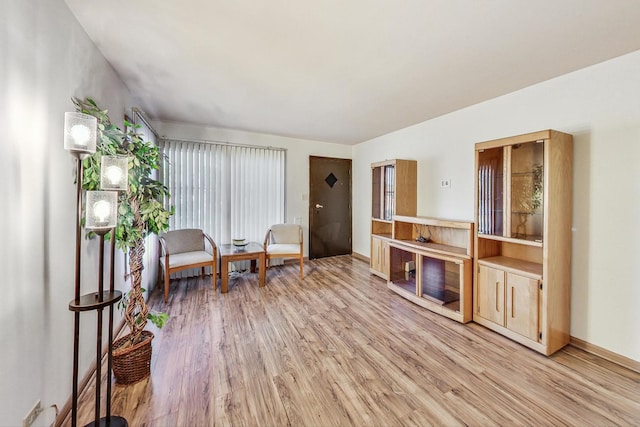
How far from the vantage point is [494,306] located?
8.32 feet

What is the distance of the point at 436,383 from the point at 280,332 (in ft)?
4.65

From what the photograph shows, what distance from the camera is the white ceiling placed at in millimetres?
1588

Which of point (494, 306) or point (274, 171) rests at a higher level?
point (274, 171)

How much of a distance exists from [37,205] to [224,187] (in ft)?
10.1

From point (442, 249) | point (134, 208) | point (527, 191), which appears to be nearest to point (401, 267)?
point (442, 249)

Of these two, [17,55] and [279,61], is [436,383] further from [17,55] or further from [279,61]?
[17,55]

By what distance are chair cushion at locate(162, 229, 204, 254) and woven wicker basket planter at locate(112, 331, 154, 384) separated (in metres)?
2.08

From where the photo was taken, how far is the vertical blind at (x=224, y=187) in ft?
13.4

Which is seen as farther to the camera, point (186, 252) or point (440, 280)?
point (186, 252)

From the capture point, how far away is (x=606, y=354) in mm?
2145

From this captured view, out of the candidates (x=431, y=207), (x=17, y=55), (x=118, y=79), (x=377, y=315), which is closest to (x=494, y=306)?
(x=377, y=315)

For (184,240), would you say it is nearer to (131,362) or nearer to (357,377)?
(131,362)

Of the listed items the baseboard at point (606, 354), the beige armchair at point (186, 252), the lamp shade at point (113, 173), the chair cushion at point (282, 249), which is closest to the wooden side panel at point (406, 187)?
the chair cushion at point (282, 249)

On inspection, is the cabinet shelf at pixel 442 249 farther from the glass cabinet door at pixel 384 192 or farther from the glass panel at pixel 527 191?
the glass cabinet door at pixel 384 192
